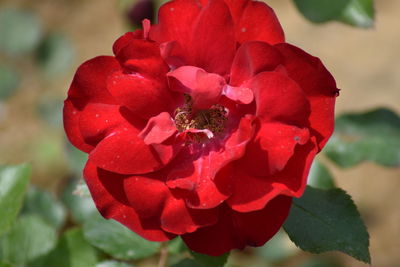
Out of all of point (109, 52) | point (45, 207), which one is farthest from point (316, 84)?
point (109, 52)

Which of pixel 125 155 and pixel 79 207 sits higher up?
pixel 125 155

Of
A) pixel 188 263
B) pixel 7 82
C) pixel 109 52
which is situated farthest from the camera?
pixel 109 52

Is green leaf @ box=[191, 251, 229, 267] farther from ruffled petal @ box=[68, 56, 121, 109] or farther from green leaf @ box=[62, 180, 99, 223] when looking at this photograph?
green leaf @ box=[62, 180, 99, 223]

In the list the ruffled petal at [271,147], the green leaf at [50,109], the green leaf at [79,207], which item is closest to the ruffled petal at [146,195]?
the ruffled petal at [271,147]

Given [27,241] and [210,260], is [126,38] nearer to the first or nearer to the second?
[210,260]

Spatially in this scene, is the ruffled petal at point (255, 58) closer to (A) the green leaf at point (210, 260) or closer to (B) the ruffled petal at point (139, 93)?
(B) the ruffled petal at point (139, 93)

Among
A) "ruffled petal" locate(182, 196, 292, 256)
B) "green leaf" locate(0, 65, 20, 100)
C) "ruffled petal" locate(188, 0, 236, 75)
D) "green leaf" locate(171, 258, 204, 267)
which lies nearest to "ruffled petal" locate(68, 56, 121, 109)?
"ruffled petal" locate(188, 0, 236, 75)
